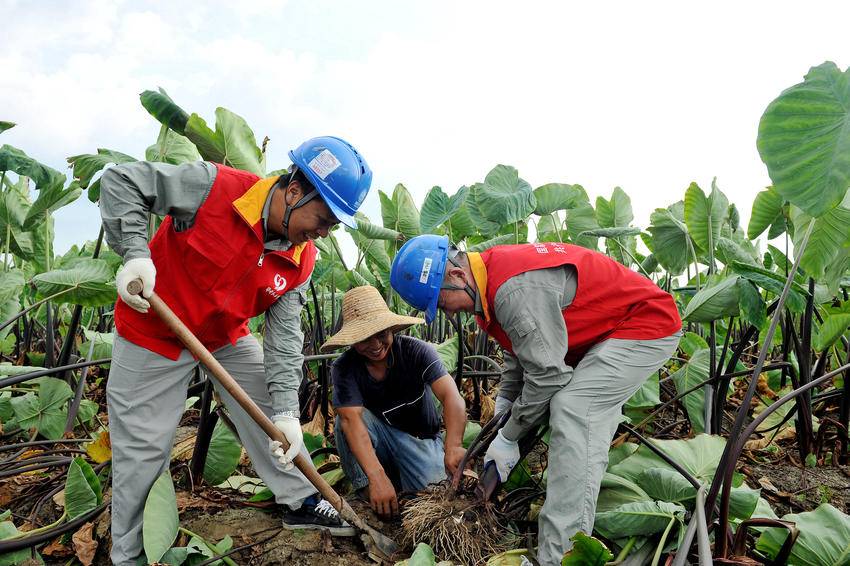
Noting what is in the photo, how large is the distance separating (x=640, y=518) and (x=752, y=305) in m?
0.99

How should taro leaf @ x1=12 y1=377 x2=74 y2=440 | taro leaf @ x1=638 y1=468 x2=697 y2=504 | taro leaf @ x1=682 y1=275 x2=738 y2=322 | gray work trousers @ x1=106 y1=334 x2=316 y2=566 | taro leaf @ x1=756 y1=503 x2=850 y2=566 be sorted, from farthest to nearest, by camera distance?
taro leaf @ x1=12 y1=377 x2=74 y2=440, taro leaf @ x1=682 y1=275 x2=738 y2=322, gray work trousers @ x1=106 y1=334 x2=316 y2=566, taro leaf @ x1=638 y1=468 x2=697 y2=504, taro leaf @ x1=756 y1=503 x2=850 y2=566

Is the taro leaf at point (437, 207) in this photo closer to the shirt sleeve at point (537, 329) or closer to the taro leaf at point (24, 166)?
the shirt sleeve at point (537, 329)

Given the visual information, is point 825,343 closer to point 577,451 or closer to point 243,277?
point 577,451

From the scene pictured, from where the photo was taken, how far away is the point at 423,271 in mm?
2371

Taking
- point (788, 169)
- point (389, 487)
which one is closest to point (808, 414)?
point (788, 169)

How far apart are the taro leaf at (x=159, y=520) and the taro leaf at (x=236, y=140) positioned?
1.62m

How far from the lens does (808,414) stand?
2.87 meters

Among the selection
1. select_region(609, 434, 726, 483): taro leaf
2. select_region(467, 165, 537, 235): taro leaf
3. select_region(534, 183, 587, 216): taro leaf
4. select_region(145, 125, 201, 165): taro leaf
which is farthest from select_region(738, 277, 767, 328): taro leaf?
select_region(145, 125, 201, 165): taro leaf

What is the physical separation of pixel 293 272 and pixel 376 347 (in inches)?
18.3

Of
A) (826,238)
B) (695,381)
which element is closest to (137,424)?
(695,381)

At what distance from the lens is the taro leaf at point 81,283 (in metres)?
2.72

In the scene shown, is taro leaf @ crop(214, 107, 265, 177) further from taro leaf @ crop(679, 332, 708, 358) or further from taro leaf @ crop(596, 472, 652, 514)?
taro leaf @ crop(679, 332, 708, 358)

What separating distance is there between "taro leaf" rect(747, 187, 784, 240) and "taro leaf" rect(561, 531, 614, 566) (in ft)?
7.55

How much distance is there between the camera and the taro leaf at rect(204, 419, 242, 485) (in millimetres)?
2801
